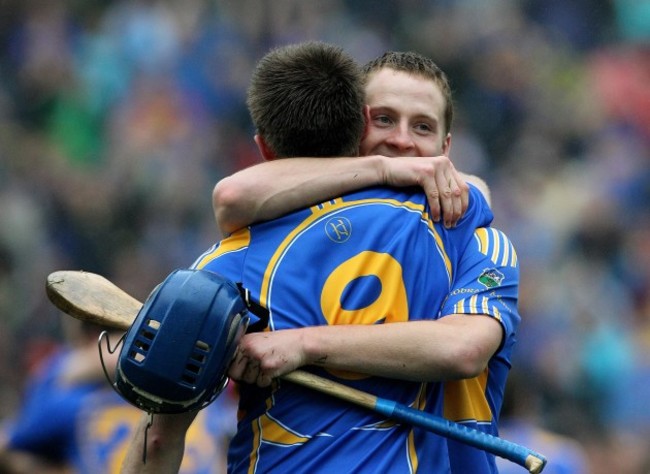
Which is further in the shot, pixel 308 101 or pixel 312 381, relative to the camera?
pixel 308 101

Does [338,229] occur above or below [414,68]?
below

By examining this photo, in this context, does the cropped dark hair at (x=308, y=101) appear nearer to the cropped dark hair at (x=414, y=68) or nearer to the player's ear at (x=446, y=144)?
the cropped dark hair at (x=414, y=68)

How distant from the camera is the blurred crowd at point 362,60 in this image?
10.8 metres

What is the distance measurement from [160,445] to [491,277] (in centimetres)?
104

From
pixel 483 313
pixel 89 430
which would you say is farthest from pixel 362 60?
pixel 483 313

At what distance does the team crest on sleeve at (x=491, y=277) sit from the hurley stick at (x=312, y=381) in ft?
1.32

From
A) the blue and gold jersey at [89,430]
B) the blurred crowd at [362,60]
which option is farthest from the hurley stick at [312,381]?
the blurred crowd at [362,60]

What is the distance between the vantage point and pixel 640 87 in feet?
43.6

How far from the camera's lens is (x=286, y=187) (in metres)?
3.71

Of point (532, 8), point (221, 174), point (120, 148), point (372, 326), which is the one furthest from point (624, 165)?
point (372, 326)

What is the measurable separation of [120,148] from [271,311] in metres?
8.18

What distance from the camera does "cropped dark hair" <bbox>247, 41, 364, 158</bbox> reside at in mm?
3725

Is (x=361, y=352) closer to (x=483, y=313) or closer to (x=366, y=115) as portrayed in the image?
(x=483, y=313)

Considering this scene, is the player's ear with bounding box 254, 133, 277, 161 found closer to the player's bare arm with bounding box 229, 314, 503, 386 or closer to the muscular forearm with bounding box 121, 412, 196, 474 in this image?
the player's bare arm with bounding box 229, 314, 503, 386
